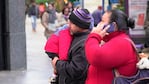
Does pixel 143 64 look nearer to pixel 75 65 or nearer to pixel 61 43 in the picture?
pixel 75 65

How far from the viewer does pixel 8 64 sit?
40.0ft

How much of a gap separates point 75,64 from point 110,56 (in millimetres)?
800

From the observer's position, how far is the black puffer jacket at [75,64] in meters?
4.77

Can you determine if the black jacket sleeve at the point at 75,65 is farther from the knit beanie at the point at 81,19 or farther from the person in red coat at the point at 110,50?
the person in red coat at the point at 110,50

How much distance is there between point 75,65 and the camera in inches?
188

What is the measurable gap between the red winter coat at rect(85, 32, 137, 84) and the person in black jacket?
512mm

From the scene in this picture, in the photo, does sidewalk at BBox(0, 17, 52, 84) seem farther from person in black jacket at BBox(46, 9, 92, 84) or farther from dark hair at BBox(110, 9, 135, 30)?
dark hair at BBox(110, 9, 135, 30)

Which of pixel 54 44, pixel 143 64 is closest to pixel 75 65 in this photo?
pixel 54 44

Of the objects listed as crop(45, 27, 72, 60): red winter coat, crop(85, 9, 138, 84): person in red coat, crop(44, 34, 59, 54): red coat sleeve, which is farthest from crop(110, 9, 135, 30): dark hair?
crop(44, 34, 59, 54): red coat sleeve

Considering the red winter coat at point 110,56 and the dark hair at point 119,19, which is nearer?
the red winter coat at point 110,56

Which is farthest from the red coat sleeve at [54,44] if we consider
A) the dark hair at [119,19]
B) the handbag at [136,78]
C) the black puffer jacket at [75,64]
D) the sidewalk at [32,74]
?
the sidewalk at [32,74]

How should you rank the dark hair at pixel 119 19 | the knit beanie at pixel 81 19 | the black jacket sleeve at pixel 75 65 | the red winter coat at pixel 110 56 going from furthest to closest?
the knit beanie at pixel 81 19 < the black jacket sleeve at pixel 75 65 < the dark hair at pixel 119 19 < the red winter coat at pixel 110 56

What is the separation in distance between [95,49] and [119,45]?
8.4 inches

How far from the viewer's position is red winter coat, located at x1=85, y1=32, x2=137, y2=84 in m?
4.03
